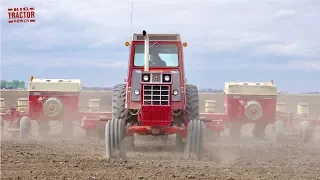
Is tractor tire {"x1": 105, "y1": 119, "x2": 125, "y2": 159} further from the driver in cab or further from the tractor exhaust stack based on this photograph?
the driver in cab

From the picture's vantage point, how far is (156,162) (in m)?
11.2

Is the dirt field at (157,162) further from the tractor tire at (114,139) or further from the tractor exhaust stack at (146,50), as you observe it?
the tractor exhaust stack at (146,50)

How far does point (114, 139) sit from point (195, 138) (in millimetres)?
1787

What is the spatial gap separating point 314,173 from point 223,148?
4730 mm

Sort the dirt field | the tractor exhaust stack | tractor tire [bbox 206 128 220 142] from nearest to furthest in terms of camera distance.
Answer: the dirt field < the tractor exhaust stack < tractor tire [bbox 206 128 220 142]

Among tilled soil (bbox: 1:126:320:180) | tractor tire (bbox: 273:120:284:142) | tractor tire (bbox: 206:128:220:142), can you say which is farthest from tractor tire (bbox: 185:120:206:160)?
tractor tire (bbox: 273:120:284:142)

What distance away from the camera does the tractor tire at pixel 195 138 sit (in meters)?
11.7

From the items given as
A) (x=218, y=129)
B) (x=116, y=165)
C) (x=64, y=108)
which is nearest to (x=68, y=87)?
(x=64, y=108)

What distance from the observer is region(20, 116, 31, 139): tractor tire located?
57.3 feet

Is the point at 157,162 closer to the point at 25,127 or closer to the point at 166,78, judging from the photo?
the point at 166,78

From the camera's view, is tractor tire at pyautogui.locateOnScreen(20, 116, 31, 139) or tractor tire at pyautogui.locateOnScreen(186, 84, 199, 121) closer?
tractor tire at pyautogui.locateOnScreen(186, 84, 199, 121)

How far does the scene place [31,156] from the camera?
11.6 metres

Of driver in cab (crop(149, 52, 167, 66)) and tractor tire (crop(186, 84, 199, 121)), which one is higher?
driver in cab (crop(149, 52, 167, 66))

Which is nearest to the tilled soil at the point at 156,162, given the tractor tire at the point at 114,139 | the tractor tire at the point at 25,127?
the tractor tire at the point at 114,139
